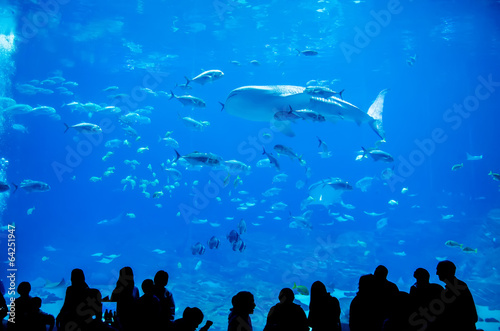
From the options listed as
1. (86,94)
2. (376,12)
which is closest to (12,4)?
(376,12)

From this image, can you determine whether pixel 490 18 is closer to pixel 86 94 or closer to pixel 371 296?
pixel 371 296

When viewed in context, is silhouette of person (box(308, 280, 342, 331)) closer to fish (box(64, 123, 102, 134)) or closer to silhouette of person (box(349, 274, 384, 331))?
silhouette of person (box(349, 274, 384, 331))

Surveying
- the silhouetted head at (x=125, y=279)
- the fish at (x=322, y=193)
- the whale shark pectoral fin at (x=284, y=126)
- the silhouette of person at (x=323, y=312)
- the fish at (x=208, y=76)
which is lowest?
the silhouette of person at (x=323, y=312)

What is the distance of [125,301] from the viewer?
8.27 feet

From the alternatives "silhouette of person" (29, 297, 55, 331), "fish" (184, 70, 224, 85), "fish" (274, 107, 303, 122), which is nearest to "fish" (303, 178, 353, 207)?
"fish" (274, 107, 303, 122)

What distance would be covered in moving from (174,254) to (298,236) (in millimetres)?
8689

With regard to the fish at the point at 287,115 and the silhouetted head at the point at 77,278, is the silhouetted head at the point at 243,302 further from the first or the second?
the fish at the point at 287,115

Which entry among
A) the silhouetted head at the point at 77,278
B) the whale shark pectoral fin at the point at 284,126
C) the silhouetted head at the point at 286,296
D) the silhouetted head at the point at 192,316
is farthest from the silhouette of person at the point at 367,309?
the whale shark pectoral fin at the point at 284,126

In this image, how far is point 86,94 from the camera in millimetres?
37281

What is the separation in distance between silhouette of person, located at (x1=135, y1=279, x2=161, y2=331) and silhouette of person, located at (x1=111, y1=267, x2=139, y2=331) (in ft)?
0.20

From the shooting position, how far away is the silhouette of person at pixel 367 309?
8.07 feet

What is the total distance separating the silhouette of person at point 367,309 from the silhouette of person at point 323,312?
224mm

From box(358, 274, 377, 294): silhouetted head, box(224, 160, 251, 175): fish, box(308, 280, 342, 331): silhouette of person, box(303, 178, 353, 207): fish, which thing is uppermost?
box(303, 178, 353, 207): fish

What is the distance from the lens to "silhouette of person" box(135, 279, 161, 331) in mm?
2377
